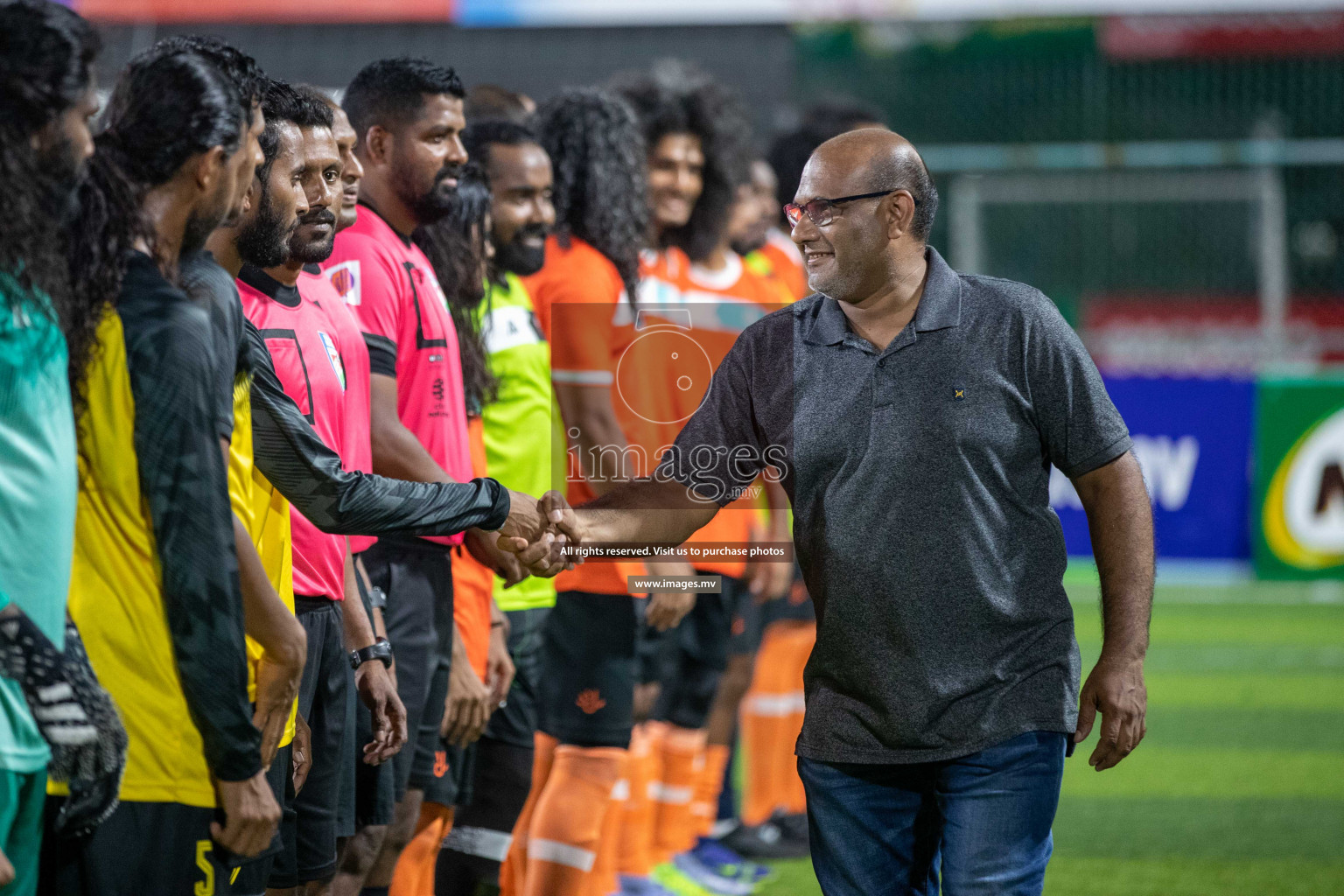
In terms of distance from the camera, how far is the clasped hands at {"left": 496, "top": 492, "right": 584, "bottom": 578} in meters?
3.10

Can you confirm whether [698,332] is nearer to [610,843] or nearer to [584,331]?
[584,331]

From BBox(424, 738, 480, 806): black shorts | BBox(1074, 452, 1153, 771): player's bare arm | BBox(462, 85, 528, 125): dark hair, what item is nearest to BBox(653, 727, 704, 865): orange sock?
BBox(424, 738, 480, 806): black shorts

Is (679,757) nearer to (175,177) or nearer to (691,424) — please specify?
(691,424)

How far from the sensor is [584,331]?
3477 millimetres

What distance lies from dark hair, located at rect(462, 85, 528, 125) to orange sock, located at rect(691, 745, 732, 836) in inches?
101

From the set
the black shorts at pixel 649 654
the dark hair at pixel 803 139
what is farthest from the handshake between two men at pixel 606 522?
the dark hair at pixel 803 139

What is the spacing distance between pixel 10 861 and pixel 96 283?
77 centimetres

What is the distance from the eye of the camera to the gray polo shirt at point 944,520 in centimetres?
279

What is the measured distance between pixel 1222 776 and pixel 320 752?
4.92m

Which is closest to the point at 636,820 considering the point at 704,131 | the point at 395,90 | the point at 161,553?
the point at 395,90

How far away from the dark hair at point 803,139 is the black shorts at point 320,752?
14.6 feet

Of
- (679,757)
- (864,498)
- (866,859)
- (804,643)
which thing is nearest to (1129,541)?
(864,498)

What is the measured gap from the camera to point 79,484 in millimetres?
2094

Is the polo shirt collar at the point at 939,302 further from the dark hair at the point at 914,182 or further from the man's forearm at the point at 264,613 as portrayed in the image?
the man's forearm at the point at 264,613
